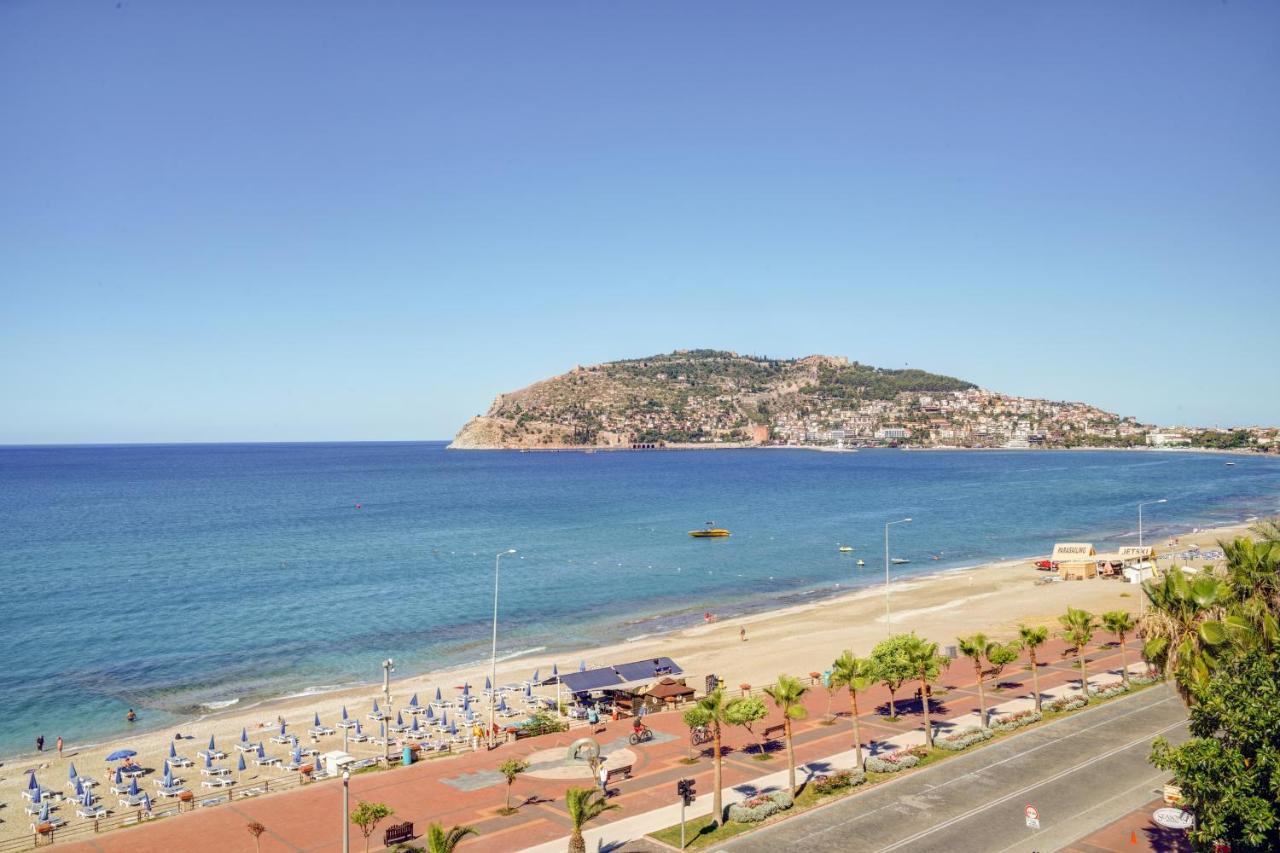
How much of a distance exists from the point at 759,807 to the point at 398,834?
10.3 metres

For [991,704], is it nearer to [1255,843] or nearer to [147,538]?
[1255,843]

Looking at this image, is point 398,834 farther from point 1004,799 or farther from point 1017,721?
point 1017,721

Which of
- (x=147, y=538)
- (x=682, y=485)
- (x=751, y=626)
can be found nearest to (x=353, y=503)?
(x=147, y=538)

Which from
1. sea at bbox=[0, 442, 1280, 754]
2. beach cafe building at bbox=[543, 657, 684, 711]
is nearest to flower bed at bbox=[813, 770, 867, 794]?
beach cafe building at bbox=[543, 657, 684, 711]

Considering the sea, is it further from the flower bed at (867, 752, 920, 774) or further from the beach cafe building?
the flower bed at (867, 752, 920, 774)

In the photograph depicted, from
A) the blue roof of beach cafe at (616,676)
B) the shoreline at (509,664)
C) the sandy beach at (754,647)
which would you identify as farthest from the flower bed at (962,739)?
the shoreline at (509,664)

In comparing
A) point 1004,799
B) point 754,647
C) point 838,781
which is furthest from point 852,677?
point 754,647

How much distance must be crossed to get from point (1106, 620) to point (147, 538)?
10451 cm

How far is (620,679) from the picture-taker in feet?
124

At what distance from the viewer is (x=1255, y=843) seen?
15633mm

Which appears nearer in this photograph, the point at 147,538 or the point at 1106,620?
the point at 1106,620

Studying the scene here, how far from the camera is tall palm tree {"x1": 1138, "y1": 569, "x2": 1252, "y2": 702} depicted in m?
20.3

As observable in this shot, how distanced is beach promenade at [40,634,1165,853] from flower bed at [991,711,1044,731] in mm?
1044

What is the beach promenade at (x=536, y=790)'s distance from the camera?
2405 cm
